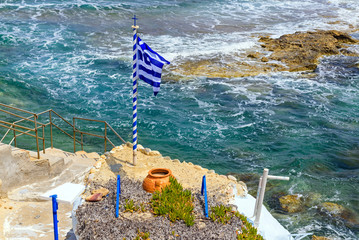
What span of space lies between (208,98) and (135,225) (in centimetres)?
1750

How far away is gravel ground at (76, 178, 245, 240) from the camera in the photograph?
862cm

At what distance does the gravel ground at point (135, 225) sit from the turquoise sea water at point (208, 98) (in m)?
5.56

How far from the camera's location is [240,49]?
1367 inches

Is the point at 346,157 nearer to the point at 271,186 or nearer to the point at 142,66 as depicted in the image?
the point at 271,186

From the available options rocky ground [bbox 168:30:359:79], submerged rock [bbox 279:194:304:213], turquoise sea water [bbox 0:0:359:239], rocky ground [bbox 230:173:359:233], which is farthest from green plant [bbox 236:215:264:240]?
rocky ground [bbox 168:30:359:79]

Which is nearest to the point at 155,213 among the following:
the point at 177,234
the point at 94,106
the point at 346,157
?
the point at 177,234

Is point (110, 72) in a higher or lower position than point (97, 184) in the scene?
lower

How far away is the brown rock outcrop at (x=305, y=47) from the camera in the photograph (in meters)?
31.3

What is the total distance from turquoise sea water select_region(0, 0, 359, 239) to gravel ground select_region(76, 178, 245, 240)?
5.56 meters

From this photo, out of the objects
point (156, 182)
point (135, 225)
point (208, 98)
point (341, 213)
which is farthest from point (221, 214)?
point (208, 98)

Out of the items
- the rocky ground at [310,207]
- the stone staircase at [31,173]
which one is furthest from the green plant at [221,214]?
the rocky ground at [310,207]

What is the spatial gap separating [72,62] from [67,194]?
25.0 metres

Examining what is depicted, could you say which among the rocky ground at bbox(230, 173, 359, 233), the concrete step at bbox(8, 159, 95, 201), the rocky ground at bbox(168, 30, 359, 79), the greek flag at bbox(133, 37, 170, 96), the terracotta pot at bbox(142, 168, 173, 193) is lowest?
the rocky ground at bbox(230, 173, 359, 233)

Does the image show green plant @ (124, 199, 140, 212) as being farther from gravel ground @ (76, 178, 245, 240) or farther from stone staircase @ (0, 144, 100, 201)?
stone staircase @ (0, 144, 100, 201)
